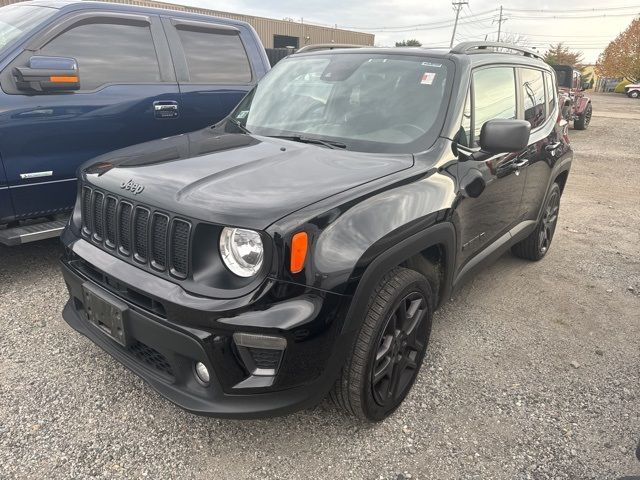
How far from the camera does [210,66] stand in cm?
473

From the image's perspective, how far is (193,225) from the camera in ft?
6.41

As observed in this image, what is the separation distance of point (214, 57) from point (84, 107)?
1492mm

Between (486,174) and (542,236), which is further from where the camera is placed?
(542,236)

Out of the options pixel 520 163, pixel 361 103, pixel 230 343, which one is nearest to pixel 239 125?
pixel 361 103

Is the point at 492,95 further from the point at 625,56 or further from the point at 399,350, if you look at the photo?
the point at 625,56

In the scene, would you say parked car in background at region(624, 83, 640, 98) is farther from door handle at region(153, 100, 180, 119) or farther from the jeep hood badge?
the jeep hood badge

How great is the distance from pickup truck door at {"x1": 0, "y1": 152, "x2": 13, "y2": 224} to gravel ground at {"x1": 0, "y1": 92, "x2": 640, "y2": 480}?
0.53 meters

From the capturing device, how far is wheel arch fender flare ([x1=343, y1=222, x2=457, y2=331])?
2.02 meters

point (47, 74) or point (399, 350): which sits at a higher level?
point (47, 74)

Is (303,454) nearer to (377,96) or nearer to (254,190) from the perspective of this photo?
(254,190)

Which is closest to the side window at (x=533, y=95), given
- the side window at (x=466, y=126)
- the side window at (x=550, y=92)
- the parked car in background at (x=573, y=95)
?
the side window at (x=550, y=92)

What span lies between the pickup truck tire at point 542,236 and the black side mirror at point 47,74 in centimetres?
393

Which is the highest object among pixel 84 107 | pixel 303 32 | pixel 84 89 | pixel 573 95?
pixel 303 32

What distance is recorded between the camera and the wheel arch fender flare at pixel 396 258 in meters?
2.02
